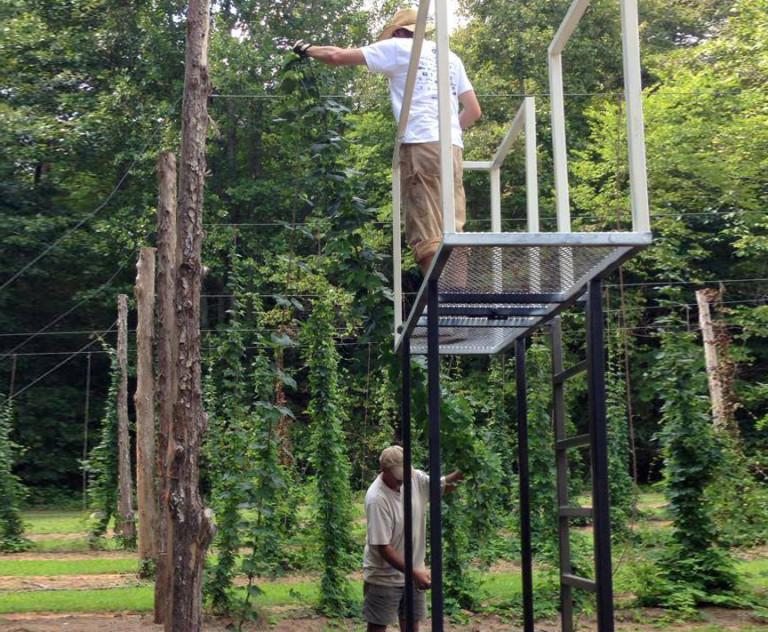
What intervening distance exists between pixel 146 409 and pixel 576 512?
11352mm

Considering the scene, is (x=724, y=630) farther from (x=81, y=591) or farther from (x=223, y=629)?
(x=81, y=591)

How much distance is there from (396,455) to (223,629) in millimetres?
4699

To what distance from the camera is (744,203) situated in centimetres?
2728

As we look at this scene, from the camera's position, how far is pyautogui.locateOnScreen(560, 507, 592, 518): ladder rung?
4852mm

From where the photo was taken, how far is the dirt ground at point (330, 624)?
11156 mm

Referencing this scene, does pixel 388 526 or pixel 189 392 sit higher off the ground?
pixel 189 392

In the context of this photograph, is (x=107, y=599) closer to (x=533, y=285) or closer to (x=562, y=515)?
(x=562, y=515)

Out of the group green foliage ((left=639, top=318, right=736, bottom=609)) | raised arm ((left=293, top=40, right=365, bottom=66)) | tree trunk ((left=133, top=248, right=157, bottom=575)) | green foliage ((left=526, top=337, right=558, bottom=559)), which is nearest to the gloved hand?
raised arm ((left=293, top=40, right=365, bottom=66))

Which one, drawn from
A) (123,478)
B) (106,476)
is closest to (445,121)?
(123,478)

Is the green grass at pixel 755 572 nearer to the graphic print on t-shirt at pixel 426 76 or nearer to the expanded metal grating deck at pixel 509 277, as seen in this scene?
the expanded metal grating deck at pixel 509 277

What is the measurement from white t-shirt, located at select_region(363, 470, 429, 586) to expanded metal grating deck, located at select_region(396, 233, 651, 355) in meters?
1.25

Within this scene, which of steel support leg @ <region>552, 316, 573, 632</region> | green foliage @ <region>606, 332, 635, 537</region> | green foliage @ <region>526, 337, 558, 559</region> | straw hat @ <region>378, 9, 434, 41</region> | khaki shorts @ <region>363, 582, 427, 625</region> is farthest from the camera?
green foliage @ <region>606, 332, 635, 537</region>

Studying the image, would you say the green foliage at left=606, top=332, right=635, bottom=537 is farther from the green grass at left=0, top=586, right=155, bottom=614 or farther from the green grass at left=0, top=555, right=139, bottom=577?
the green grass at left=0, top=555, right=139, bottom=577

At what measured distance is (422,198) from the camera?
211 inches
